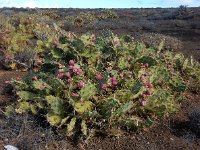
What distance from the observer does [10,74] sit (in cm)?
913

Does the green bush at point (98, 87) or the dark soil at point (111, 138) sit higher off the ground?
the green bush at point (98, 87)

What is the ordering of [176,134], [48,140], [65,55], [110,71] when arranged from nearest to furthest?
[48,140]
[176,134]
[110,71]
[65,55]

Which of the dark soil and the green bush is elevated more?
the green bush

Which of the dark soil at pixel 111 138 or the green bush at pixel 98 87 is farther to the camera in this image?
the green bush at pixel 98 87

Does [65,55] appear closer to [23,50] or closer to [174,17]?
[23,50]

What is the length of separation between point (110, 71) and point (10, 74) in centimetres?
350

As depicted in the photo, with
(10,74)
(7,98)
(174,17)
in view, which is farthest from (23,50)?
(174,17)

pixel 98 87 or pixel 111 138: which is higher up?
pixel 98 87

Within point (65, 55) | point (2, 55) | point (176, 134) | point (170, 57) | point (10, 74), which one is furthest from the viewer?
point (2, 55)

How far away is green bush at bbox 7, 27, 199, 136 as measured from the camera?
561cm

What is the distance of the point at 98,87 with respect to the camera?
595cm

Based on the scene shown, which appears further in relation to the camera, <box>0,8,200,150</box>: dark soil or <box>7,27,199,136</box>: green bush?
<box>7,27,199,136</box>: green bush

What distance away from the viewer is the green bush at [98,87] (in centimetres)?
561

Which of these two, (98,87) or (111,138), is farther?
(98,87)
